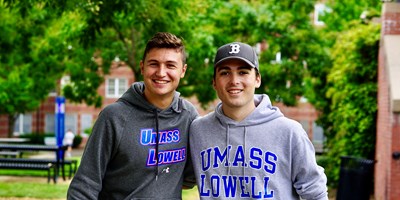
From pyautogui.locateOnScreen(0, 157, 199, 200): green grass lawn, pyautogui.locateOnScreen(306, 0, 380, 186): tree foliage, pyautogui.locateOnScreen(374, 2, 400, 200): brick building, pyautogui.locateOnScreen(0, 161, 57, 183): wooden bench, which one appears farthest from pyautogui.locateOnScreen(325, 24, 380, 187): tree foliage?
pyautogui.locateOnScreen(0, 161, 57, 183): wooden bench

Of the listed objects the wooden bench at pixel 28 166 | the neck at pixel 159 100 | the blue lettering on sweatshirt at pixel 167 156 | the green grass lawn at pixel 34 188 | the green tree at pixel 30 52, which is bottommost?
the green grass lawn at pixel 34 188

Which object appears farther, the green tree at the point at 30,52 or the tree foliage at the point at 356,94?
the green tree at the point at 30,52

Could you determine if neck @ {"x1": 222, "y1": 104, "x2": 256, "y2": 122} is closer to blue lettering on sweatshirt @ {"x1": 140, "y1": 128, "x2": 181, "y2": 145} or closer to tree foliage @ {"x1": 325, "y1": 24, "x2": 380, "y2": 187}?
blue lettering on sweatshirt @ {"x1": 140, "y1": 128, "x2": 181, "y2": 145}

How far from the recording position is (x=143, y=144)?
395cm

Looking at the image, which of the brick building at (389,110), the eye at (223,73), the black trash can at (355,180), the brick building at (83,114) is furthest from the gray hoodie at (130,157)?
the brick building at (83,114)

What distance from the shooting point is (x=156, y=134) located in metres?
3.99

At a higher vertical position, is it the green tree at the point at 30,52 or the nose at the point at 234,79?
the green tree at the point at 30,52

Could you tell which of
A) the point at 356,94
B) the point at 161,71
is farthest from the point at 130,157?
the point at 356,94

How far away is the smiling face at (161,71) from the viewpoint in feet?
13.1

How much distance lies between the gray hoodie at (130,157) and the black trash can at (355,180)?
7683mm

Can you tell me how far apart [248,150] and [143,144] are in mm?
586

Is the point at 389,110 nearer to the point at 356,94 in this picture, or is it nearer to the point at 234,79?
the point at 356,94

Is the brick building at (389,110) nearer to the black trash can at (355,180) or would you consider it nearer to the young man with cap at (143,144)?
the black trash can at (355,180)

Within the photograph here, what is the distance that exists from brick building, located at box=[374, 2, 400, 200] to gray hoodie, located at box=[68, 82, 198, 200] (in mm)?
7432
